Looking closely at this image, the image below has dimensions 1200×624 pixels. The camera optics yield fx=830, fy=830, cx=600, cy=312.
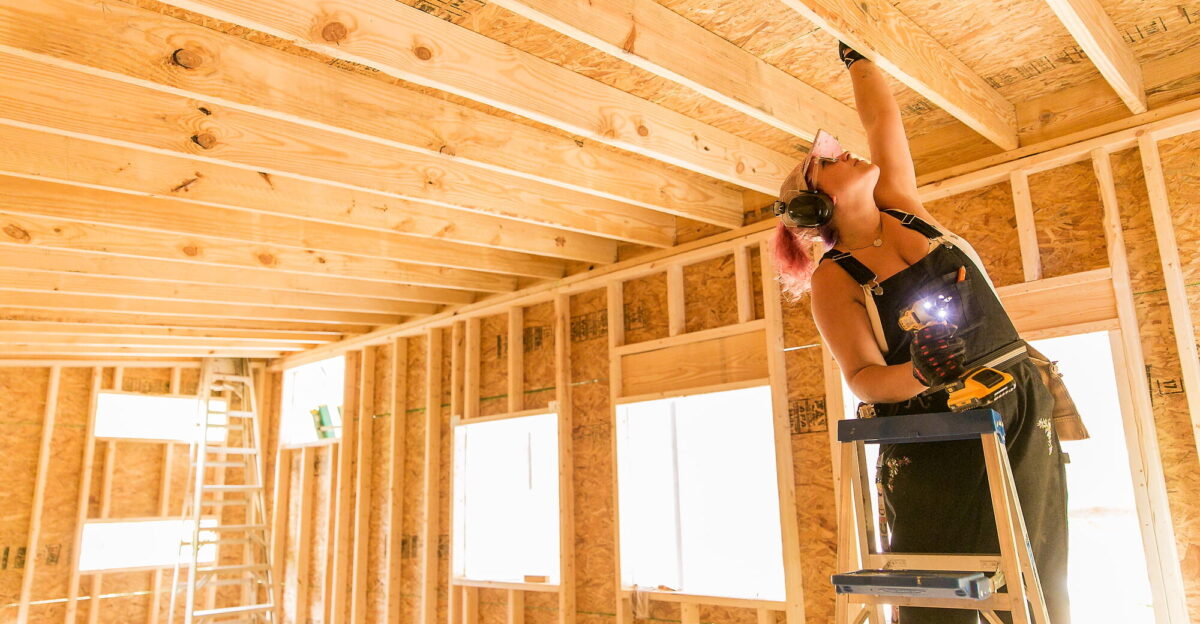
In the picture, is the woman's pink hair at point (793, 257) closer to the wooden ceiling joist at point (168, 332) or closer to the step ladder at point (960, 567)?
the step ladder at point (960, 567)

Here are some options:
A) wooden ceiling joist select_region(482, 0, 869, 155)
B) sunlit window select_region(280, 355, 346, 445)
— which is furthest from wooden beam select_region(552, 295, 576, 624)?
sunlit window select_region(280, 355, 346, 445)

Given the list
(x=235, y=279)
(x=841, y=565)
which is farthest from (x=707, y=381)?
(x=235, y=279)

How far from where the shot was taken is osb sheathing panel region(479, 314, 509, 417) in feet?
19.3

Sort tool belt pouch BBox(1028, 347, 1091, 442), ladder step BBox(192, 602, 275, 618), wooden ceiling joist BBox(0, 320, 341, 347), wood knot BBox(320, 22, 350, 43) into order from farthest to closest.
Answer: ladder step BBox(192, 602, 275, 618) → wooden ceiling joist BBox(0, 320, 341, 347) → wood knot BBox(320, 22, 350, 43) → tool belt pouch BBox(1028, 347, 1091, 442)

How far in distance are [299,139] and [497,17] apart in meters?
1.15

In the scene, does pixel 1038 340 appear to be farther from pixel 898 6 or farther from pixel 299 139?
pixel 299 139

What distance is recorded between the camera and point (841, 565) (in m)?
1.94

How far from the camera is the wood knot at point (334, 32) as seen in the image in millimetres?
2510

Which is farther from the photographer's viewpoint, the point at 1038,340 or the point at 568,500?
the point at 568,500

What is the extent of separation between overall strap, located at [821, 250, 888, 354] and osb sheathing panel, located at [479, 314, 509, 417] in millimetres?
3983

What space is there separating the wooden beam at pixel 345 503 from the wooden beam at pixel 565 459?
2252 millimetres

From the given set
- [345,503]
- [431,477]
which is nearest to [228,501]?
[345,503]

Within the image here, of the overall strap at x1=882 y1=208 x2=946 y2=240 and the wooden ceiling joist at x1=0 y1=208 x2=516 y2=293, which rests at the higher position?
the wooden ceiling joist at x1=0 y1=208 x2=516 y2=293

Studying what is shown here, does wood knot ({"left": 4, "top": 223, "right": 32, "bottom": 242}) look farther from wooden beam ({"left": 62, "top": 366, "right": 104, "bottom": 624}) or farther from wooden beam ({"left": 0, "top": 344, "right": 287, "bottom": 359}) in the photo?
wooden beam ({"left": 62, "top": 366, "right": 104, "bottom": 624})
